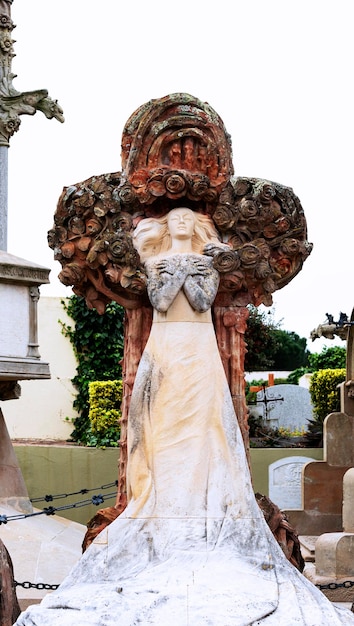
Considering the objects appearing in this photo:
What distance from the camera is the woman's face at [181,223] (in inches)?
310

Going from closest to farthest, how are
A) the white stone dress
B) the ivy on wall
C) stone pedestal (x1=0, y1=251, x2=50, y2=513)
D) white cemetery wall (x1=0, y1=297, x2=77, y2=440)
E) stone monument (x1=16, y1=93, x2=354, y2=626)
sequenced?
the white stone dress < stone monument (x1=16, y1=93, x2=354, y2=626) < stone pedestal (x1=0, y1=251, x2=50, y2=513) < the ivy on wall < white cemetery wall (x1=0, y1=297, x2=77, y2=440)

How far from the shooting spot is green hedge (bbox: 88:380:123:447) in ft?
57.7

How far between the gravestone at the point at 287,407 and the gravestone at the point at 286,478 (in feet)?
13.5

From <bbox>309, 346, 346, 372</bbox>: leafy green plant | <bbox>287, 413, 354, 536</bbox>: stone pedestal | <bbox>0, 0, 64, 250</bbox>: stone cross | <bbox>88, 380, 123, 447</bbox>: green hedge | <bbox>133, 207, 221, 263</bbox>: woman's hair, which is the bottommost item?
<bbox>287, 413, 354, 536</bbox>: stone pedestal

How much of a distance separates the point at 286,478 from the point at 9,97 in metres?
6.16

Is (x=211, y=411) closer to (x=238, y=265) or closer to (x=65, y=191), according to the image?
(x=238, y=265)

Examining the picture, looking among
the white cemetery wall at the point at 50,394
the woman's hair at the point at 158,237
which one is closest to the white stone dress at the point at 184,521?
the woman's hair at the point at 158,237

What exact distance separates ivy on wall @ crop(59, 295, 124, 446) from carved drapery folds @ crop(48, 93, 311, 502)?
1088cm

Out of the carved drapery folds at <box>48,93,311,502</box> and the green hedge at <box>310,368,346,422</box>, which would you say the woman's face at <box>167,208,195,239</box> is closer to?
the carved drapery folds at <box>48,93,311,502</box>

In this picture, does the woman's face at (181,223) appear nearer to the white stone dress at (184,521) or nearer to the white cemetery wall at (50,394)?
the white stone dress at (184,521)

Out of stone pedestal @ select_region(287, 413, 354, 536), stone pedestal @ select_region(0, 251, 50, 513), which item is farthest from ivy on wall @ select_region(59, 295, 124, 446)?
stone pedestal @ select_region(0, 251, 50, 513)

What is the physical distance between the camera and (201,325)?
25.2ft

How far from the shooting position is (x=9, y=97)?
1458 centimetres

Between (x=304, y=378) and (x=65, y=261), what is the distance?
18612mm
